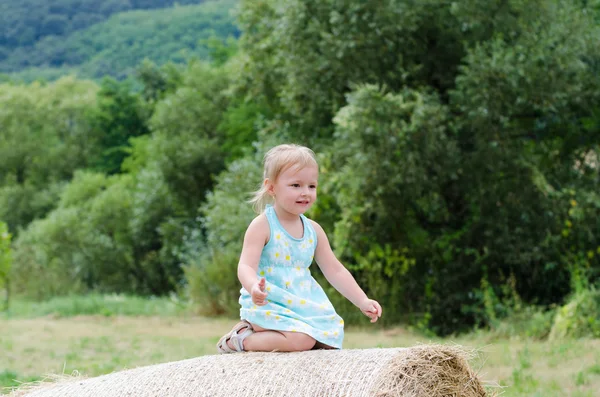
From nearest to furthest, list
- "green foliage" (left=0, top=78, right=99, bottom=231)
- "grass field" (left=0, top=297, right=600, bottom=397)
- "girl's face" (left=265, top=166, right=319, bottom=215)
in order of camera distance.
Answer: "girl's face" (left=265, top=166, right=319, bottom=215), "grass field" (left=0, top=297, right=600, bottom=397), "green foliage" (left=0, top=78, right=99, bottom=231)

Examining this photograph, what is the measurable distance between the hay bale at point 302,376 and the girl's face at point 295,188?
0.72 m

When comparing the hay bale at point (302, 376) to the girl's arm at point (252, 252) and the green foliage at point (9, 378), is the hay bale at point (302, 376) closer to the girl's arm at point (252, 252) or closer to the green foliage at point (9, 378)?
the girl's arm at point (252, 252)

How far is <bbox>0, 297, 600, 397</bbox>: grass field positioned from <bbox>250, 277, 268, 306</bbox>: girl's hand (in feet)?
3.85

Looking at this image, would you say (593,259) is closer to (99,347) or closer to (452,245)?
(452,245)

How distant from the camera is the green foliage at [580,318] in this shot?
35.7 ft

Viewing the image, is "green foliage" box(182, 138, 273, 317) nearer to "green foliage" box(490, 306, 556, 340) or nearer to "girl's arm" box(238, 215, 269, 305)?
"green foliage" box(490, 306, 556, 340)

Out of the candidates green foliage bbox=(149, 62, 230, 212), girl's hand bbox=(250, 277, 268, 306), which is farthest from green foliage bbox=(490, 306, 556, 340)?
green foliage bbox=(149, 62, 230, 212)

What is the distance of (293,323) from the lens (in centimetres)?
389

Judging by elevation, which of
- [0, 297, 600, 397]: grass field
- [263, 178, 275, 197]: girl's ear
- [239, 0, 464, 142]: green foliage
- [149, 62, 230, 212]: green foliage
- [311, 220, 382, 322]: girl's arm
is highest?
[239, 0, 464, 142]: green foliage

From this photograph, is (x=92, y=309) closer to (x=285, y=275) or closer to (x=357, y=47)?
(x=357, y=47)

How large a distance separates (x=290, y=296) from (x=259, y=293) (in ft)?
1.06

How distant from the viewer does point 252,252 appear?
157 inches

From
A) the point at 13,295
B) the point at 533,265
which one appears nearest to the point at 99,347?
the point at 533,265

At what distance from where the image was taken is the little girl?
391cm
